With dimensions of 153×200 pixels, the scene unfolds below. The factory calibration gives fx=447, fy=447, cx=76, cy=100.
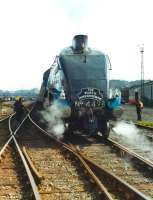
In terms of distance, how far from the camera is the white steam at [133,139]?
48.2ft

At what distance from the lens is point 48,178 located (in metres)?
9.80

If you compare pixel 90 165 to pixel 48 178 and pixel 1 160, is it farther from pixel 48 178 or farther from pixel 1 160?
pixel 1 160

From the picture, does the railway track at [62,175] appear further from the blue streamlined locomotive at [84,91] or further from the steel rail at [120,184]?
the blue streamlined locomotive at [84,91]

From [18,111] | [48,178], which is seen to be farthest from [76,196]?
[18,111]

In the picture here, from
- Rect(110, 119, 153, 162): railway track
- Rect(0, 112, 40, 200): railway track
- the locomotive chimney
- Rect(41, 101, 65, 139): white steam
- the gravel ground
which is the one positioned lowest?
Rect(0, 112, 40, 200): railway track

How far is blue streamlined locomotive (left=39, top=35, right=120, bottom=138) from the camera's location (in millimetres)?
16141

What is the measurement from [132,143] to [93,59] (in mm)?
3492

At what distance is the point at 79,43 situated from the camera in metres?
17.6

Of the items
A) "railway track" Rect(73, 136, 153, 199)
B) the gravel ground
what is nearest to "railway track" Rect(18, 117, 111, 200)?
"railway track" Rect(73, 136, 153, 199)

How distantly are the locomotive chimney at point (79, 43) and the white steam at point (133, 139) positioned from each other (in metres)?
3.85

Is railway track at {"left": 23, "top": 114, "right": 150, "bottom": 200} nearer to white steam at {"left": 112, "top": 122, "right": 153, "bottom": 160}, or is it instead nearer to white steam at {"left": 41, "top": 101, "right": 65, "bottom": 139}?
white steam at {"left": 112, "top": 122, "right": 153, "bottom": 160}

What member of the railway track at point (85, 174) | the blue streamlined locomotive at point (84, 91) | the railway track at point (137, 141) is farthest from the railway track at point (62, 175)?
the railway track at point (137, 141)

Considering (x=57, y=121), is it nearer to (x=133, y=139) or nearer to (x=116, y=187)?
(x=133, y=139)

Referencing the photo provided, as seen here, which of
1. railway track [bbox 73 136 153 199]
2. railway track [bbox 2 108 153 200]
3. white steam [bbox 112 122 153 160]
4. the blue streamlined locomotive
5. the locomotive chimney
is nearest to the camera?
railway track [bbox 2 108 153 200]
